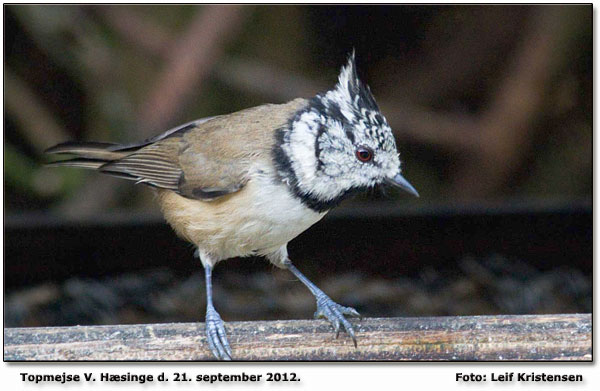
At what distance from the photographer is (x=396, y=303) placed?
3285 mm

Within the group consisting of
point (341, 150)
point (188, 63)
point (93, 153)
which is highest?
point (188, 63)

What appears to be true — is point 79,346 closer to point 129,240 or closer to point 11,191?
point 129,240

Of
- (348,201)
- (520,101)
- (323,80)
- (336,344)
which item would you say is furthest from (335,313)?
(323,80)

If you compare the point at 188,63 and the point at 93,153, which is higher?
the point at 188,63

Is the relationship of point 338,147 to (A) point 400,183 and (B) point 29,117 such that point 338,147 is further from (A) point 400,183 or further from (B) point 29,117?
(B) point 29,117

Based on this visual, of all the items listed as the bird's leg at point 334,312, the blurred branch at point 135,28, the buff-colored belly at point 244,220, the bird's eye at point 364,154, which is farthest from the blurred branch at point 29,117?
the bird's eye at point 364,154

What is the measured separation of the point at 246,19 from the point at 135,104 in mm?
846

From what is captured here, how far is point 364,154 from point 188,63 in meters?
1.71

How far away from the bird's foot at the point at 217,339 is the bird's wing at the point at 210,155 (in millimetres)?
428

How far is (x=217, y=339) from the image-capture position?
85.9 inches

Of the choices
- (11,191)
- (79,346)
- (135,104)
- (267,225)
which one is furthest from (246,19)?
(79,346)

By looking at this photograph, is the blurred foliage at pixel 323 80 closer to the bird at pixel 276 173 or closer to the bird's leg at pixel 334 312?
the bird at pixel 276 173

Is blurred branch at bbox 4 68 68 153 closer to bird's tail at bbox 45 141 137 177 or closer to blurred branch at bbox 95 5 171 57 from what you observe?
blurred branch at bbox 95 5 171 57

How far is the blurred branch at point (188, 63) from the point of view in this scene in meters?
3.61
